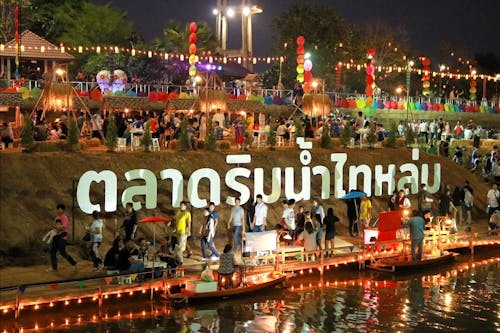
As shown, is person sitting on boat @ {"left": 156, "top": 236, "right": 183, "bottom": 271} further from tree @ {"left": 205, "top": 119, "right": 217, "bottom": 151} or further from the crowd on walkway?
tree @ {"left": 205, "top": 119, "right": 217, "bottom": 151}

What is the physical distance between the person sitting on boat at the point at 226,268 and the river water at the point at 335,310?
0.47 m

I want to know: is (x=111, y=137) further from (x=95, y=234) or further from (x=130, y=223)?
(x=95, y=234)

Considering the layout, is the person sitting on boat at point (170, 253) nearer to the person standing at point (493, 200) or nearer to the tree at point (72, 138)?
the tree at point (72, 138)

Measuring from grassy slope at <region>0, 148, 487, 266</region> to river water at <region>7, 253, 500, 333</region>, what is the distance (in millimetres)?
4061

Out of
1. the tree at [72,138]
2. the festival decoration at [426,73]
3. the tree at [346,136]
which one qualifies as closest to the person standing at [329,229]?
the tree at [346,136]

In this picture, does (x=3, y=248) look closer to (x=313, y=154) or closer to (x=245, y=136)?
(x=245, y=136)

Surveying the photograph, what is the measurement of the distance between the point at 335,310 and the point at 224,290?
109 inches

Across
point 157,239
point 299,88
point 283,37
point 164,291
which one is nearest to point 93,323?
point 164,291

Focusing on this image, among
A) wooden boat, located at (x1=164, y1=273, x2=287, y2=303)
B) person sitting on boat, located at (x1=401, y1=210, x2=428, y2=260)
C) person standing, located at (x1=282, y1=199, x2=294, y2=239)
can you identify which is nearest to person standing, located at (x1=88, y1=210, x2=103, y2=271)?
wooden boat, located at (x1=164, y1=273, x2=287, y2=303)

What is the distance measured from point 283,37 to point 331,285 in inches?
1575

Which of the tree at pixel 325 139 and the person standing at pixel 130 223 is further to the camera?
the tree at pixel 325 139

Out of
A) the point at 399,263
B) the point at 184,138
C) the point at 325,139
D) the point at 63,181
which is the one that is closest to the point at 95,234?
the point at 63,181

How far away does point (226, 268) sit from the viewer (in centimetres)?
1878

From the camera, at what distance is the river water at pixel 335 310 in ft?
55.5
